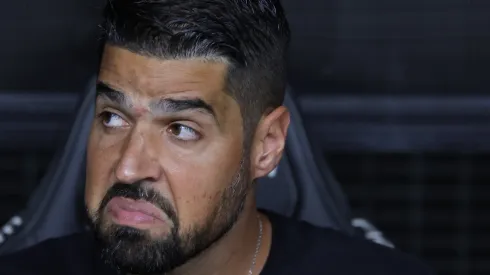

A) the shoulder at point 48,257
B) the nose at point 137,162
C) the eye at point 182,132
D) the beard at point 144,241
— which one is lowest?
the shoulder at point 48,257

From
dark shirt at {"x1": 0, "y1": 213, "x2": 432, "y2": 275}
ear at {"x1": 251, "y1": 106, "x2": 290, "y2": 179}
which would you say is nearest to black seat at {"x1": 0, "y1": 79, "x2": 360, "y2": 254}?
dark shirt at {"x1": 0, "y1": 213, "x2": 432, "y2": 275}

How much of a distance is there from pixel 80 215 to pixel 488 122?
1.60 m

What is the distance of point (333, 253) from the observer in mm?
2740

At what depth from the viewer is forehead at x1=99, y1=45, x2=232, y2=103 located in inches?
92.2

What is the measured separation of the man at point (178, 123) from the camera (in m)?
2.32

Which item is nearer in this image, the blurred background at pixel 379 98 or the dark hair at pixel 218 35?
the dark hair at pixel 218 35

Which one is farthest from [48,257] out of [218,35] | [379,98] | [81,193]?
[379,98]

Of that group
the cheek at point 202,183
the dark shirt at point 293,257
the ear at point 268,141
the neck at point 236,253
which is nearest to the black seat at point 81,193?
the dark shirt at point 293,257

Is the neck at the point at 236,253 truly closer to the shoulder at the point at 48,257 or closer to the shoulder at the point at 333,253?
the shoulder at the point at 333,253

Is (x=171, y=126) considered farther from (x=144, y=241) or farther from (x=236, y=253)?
(x=236, y=253)

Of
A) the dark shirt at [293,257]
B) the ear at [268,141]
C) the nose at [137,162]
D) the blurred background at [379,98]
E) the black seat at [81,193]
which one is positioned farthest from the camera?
the blurred background at [379,98]

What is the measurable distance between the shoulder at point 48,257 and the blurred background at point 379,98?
1.29m

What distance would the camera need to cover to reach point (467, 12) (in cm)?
409

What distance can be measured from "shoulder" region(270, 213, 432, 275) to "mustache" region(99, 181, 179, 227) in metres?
0.43
